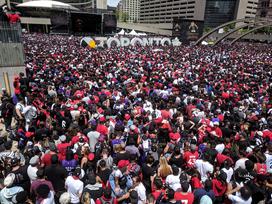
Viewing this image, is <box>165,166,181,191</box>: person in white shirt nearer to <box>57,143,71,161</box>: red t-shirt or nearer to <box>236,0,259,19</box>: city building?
<box>57,143,71,161</box>: red t-shirt

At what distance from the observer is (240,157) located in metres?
5.26

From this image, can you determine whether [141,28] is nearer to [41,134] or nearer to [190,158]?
[41,134]

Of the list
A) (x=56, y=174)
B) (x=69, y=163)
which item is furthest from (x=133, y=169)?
(x=56, y=174)

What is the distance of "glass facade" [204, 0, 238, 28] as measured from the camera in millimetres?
116125

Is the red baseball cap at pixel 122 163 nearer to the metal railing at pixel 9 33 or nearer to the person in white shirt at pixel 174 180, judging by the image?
the person in white shirt at pixel 174 180

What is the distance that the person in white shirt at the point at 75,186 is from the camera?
4.07 metres

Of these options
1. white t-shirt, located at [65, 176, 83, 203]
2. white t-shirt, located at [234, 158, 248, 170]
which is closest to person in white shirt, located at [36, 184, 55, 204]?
white t-shirt, located at [65, 176, 83, 203]

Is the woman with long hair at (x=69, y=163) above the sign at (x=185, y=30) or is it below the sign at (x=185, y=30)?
below

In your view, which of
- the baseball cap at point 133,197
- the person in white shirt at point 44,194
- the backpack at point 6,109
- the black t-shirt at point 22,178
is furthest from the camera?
the backpack at point 6,109

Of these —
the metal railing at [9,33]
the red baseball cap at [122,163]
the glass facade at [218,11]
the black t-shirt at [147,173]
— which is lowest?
the black t-shirt at [147,173]

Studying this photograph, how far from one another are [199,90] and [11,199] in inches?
403

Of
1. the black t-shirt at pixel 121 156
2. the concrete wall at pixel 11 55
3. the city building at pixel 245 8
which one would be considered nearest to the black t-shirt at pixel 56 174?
the black t-shirt at pixel 121 156

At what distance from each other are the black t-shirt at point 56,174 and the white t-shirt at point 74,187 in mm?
312

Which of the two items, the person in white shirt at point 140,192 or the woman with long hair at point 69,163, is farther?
the woman with long hair at point 69,163
